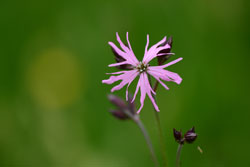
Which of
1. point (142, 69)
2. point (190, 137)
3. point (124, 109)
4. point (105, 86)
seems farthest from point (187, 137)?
point (105, 86)

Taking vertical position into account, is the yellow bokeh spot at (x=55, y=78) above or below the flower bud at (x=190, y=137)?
above

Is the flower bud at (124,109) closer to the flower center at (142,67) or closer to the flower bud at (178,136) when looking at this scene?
the flower center at (142,67)

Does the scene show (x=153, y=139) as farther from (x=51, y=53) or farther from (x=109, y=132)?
(x=51, y=53)

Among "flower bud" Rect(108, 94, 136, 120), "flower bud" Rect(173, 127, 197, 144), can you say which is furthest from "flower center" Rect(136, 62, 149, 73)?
"flower bud" Rect(108, 94, 136, 120)

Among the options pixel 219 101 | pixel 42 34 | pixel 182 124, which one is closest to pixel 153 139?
pixel 182 124

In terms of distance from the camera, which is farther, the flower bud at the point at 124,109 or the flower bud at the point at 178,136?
the flower bud at the point at 124,109

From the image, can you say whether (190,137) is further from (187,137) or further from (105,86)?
(105,86)

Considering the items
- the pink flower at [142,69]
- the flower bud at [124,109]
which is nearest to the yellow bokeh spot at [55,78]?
the flower bud at [124,109]
